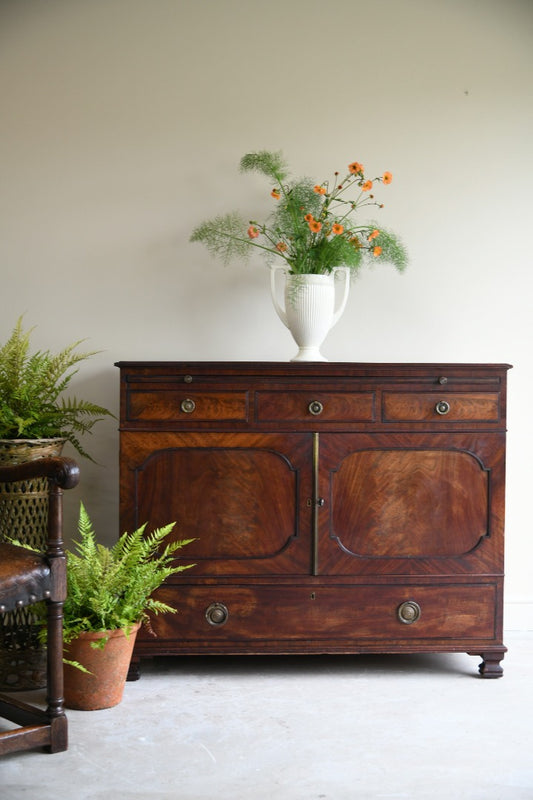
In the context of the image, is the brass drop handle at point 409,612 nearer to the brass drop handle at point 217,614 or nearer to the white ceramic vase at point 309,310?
the brass drop handle at point 217,614

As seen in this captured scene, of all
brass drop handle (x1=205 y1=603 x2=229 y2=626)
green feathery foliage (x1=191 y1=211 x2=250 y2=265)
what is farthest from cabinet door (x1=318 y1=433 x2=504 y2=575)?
green feathery foliage (x1=191 y1=211 x2=250 y2=265)

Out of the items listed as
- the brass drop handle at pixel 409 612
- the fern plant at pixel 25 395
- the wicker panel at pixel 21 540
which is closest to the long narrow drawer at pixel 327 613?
the brass drop handle at pixel 409 612

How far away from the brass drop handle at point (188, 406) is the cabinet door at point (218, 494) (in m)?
0.08

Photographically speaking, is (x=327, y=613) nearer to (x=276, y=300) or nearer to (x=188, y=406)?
(x=188, y=406)

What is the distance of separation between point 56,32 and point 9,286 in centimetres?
102

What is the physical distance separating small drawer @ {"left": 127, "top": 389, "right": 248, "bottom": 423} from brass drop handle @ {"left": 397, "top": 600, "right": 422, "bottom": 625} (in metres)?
0.88

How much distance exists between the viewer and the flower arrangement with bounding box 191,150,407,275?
285 centimetres

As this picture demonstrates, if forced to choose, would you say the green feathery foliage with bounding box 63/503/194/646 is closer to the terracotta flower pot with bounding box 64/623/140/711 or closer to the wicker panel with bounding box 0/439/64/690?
the terracotta flower pot with bounding box 64/623/140/711

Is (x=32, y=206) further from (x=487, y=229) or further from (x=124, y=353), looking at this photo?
(x=487, y=229)

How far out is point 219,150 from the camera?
10.3ft

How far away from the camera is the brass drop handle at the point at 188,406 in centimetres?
262

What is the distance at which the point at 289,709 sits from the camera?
2.40 metres

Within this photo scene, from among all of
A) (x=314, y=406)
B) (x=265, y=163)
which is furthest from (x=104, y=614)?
(x=265, y=163)

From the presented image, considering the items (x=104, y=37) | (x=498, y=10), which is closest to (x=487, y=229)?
(x=498, y=10)
